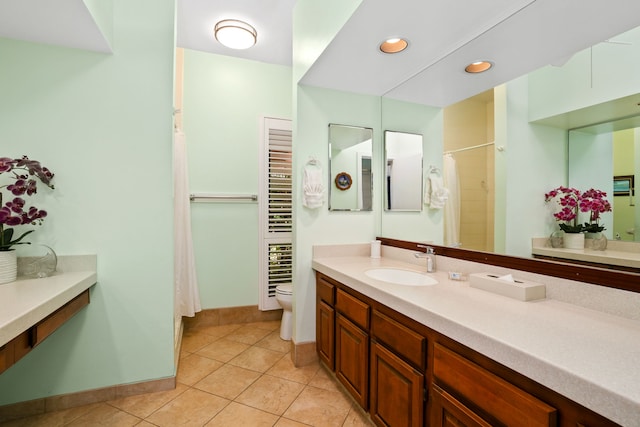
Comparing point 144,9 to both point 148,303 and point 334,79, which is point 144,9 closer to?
point 334,79

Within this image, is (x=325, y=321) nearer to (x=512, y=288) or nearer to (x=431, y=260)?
(x=431, y=260)

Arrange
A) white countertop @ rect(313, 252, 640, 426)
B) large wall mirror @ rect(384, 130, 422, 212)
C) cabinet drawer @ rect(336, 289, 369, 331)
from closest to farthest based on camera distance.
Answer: white countertop @ rect(313, 252, 640, 426) < cabinet drawer @ rect(336, 289, 369, 331) < large wall mirror @ rect(384, 130, 422, 212)

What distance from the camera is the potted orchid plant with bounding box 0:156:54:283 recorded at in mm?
1482

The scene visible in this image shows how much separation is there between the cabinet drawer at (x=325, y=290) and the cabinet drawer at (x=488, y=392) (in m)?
0.91

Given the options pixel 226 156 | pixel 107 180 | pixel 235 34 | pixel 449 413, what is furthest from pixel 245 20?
pixel 449 413

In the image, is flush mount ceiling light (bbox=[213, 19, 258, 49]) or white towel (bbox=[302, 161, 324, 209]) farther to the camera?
flush mount ceiling light (bbox=[213, 19, 258, 49])

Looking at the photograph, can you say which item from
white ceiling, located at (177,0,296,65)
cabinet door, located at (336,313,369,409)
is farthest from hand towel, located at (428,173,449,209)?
white ceiling, located at (177,0,296,65)

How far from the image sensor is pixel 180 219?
8.46ft

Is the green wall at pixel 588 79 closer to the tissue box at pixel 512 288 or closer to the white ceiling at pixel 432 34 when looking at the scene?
the white ceiling at pixel 432 34

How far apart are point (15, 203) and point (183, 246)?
1.24 metres

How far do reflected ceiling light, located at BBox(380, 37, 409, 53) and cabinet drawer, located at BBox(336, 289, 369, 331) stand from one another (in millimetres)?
1455

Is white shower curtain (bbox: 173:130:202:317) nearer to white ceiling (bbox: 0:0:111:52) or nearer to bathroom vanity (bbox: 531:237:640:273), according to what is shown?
white ceiling (bbox: 0:0:111:52)

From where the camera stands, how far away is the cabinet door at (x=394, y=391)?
3.82 feet

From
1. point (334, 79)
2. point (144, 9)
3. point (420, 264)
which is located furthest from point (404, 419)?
point (144, 9)
